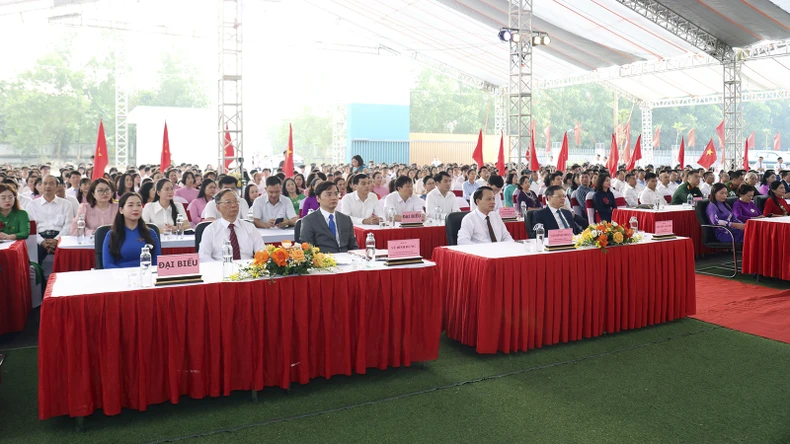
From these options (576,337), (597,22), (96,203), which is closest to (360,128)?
(597,22)

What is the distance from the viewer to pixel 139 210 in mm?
4145

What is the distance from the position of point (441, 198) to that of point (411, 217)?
96cm

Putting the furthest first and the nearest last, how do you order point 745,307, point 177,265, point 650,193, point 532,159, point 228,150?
point 532,159
point 228,150
point 650,193
point 745,307
point 177,265

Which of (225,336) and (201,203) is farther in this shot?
(201,203)

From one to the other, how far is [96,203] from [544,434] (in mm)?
4509

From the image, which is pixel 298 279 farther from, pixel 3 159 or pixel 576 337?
pixel 3 159

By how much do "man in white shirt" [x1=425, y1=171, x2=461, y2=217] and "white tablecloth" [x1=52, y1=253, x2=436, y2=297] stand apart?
3439mm

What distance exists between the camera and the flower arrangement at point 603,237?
14.5 ft

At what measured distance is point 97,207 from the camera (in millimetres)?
5535

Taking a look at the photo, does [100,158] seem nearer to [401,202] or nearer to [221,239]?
[401,202]

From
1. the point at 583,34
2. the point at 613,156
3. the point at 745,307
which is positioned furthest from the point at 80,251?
the point at 583,34

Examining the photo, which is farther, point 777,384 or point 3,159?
point 3,159

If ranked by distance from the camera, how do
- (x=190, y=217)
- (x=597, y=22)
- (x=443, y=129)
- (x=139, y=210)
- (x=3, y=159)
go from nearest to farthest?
1. (x=139, y=210)
2. (x=190, y=217)
3. (x=597, y=22)
4. (x=3, y=159)
5. (x=443, y=129)

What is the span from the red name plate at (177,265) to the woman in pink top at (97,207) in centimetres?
269
